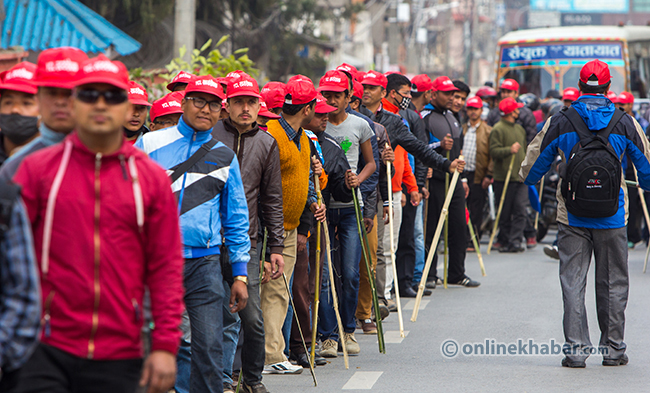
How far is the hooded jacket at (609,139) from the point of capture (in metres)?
6.54

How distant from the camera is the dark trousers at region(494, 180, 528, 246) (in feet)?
44.4

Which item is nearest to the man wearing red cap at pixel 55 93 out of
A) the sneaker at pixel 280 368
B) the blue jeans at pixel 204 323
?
the blue jeans at pixel 204 323

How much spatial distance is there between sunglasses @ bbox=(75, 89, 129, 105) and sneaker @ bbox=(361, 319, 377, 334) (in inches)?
211

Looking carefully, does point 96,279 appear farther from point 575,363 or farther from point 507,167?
point 507,167

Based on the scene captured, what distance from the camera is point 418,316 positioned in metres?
8.77

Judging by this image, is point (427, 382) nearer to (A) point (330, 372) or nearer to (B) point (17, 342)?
(A) point (330, 372)

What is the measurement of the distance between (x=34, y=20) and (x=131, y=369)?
10255mm

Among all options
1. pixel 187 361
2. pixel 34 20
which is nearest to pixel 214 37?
pixel 34 20

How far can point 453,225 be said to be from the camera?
1038cm

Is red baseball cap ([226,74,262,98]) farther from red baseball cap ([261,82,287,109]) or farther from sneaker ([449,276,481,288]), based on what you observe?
sneaker ([449,276,481,288])

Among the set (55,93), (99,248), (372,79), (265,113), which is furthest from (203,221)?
(372,79)

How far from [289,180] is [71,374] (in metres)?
3.32

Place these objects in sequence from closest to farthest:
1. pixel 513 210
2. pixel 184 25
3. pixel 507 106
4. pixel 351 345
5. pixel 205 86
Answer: pixel 205 86 < pixel 351 345 < pixel 507 106 < pixel 184 25 < pixel 513 210

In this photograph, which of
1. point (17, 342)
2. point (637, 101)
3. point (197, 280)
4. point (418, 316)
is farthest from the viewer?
point (637, 101)
